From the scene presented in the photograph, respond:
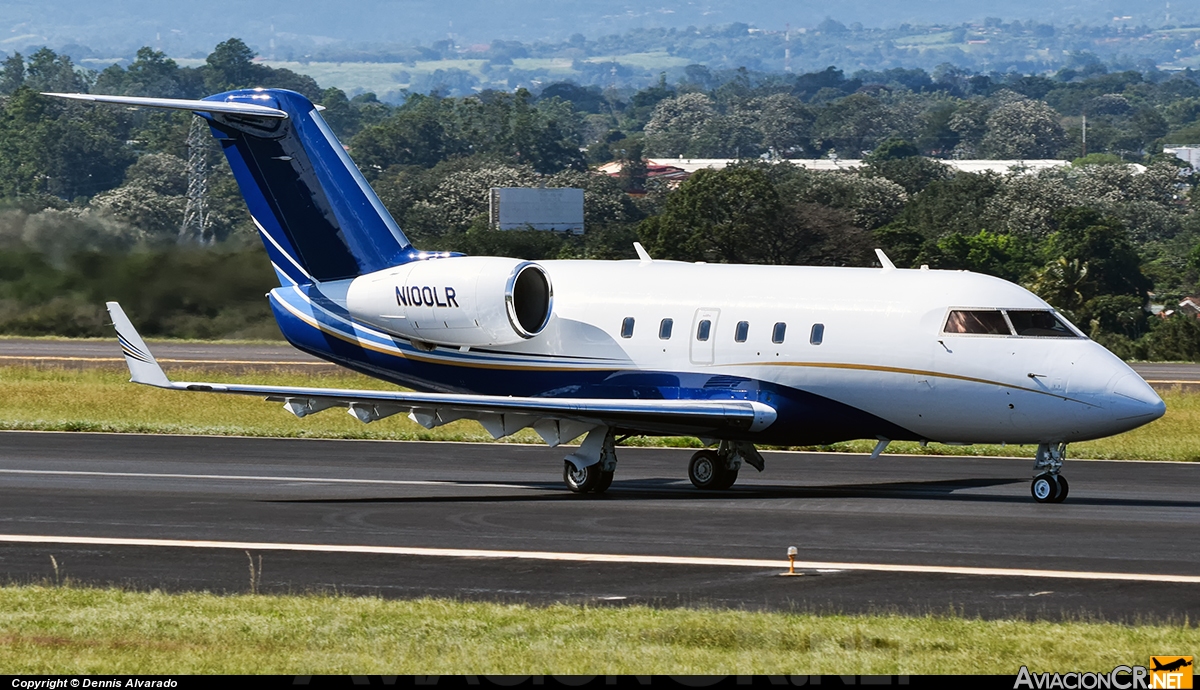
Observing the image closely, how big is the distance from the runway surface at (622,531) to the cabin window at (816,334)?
8.02ft

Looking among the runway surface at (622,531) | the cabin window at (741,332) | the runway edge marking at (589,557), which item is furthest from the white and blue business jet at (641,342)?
the runway edge marking at (589,557)

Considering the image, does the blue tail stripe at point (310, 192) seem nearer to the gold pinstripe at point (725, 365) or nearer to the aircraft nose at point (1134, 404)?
the gold pinstripe at point (725, 365)

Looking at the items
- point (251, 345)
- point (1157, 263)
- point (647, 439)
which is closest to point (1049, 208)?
point (1157, 263)

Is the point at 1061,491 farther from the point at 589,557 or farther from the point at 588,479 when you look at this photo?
the point at 589,557

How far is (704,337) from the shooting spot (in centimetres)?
2625

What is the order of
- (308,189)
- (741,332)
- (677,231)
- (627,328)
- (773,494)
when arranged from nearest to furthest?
(741,332) → (773,494) → (627,328) → (308,189) → (677,231)

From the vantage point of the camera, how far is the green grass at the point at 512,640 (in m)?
13.4

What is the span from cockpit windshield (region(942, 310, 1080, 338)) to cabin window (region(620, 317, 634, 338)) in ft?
16.7

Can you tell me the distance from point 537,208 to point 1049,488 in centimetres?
9809

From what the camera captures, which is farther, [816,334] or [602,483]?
[602,483]

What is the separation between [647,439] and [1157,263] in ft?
247

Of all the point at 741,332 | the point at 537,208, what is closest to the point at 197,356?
the point at 741,332

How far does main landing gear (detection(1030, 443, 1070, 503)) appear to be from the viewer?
2453 cm

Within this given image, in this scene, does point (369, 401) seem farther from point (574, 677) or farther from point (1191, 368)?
point (1191, 368)
